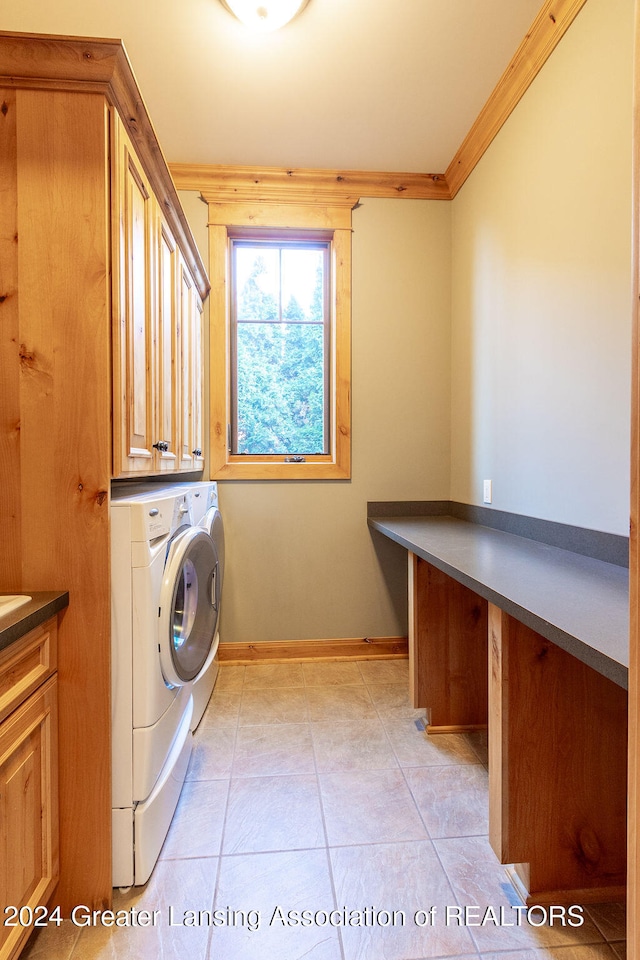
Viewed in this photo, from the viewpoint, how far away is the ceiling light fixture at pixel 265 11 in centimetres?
163

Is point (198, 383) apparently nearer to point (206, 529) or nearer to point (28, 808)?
point (206, 529)

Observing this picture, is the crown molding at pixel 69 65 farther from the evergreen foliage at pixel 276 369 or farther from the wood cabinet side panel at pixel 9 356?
the evergreen foliage at pixel 276 369

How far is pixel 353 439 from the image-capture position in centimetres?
273

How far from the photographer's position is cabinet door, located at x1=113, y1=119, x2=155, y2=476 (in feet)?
3.98

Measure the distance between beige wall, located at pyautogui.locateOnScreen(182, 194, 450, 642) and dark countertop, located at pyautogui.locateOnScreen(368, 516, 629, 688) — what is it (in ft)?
2.40

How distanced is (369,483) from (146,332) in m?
1.58

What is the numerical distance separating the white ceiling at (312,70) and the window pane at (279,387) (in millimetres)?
904

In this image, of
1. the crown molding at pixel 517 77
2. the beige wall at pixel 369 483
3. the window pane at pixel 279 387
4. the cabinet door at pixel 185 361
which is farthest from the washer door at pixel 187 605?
the crown molding at pixel 517 77

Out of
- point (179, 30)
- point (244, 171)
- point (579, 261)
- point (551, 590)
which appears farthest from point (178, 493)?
point (244, 171)

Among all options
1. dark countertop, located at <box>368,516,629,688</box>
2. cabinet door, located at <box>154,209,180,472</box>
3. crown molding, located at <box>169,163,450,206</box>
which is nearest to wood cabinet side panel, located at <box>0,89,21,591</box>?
cabinet door, located at <box>154,209,180,472</box>

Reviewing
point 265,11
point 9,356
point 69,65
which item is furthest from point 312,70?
point 9,356

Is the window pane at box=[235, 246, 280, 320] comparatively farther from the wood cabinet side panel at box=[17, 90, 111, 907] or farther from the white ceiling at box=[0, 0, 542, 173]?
the wood cabinet side panel at box=[17, 90, 111, 907]

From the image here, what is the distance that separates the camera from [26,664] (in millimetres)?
1040

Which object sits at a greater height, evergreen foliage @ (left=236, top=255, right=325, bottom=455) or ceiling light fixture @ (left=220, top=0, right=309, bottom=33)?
ceiling light fixture @ (left=220, top=0, right=309, bottom=33)
